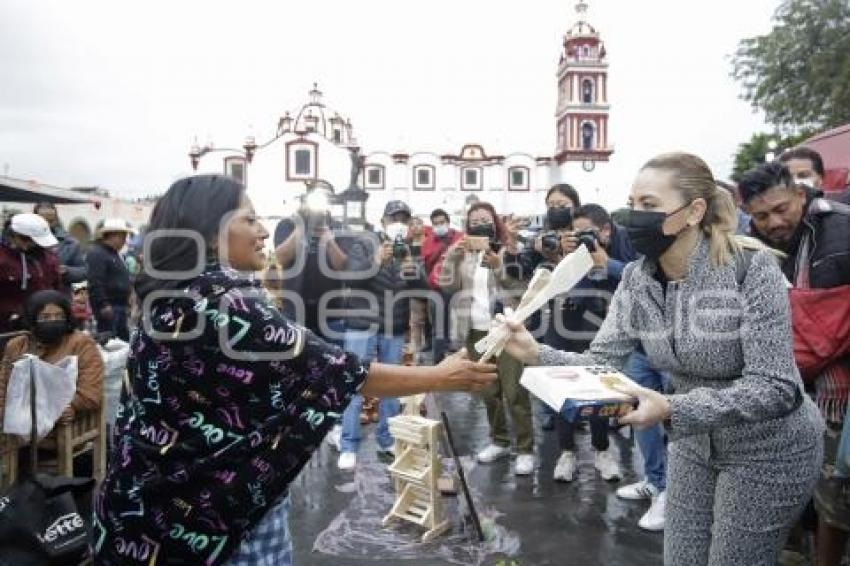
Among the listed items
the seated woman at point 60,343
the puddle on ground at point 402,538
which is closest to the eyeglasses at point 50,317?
the seated woman at point 60,343

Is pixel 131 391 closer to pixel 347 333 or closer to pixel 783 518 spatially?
pixel 783 518

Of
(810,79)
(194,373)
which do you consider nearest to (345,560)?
(194,373)

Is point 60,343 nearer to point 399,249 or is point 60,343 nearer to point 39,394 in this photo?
point 39,394

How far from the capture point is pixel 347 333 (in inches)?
195

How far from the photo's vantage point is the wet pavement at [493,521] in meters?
3.46

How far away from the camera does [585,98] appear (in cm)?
4372

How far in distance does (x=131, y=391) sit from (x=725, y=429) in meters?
1.73

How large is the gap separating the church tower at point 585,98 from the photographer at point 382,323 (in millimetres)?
40767

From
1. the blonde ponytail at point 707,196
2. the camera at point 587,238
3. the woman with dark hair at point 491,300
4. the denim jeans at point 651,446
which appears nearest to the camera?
the blonde ponytail at point 707,196

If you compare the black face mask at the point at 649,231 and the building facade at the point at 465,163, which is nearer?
the black face mask at the point at 649,231

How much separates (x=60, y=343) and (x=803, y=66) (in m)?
21.7

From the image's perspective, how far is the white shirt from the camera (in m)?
4.92

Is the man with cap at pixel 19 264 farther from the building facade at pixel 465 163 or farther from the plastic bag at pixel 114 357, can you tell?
the building facade at pixel 465 163

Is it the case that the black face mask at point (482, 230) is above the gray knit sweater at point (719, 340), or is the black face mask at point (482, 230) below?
above
